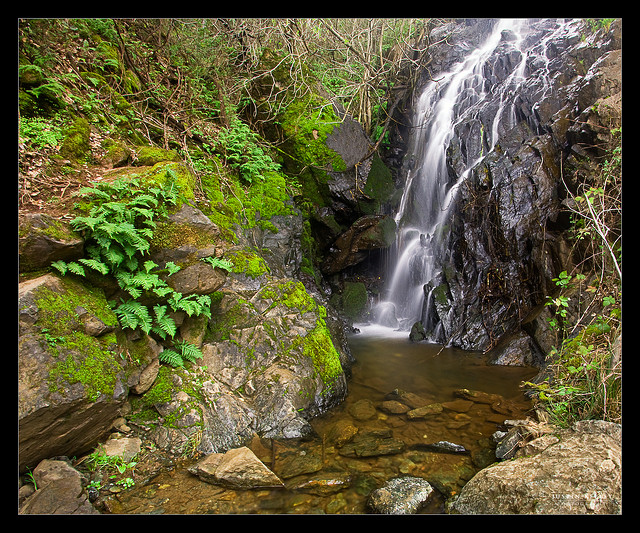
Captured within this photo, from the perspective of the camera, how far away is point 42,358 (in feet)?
10.4

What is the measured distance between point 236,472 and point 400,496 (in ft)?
5.17

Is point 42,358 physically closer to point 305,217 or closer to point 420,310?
point 305,217

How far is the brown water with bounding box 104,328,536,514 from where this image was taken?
3.13 meters

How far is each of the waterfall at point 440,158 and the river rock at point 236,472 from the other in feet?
20.1

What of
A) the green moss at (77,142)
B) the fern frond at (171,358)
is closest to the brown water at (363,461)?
the fern frond at (171,358)

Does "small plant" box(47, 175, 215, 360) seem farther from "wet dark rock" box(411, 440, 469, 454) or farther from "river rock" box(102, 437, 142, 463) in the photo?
"wet dark rock" box(411, 440, 469, 454)

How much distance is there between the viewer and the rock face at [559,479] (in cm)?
262

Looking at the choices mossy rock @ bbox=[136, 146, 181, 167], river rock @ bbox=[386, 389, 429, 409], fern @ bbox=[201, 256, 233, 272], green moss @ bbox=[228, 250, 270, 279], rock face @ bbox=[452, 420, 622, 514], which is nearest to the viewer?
rock face @ bbox=[452, 420, 622, 514]

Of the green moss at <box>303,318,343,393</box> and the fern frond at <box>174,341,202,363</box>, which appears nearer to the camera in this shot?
the fern frond at <box>174,341,202,363</box>

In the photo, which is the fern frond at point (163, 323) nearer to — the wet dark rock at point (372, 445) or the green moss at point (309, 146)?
the wet dark rock at point (372, 445)

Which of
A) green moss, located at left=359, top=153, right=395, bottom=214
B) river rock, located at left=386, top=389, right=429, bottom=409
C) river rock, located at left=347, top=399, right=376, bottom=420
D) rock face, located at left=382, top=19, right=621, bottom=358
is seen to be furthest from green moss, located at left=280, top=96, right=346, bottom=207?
river rock, located at left=347, top=399, right=376, bottom=420

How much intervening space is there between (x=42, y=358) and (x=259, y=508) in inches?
94.7

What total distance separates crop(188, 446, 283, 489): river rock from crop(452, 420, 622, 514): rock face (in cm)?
179

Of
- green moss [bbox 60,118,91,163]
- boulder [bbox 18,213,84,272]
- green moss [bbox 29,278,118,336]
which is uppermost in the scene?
green moss [bbox 60,118,91,163]
